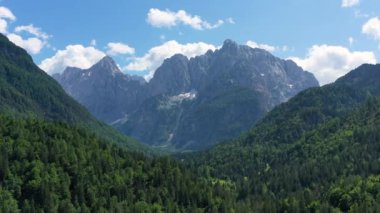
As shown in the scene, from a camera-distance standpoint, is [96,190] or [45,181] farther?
[96,190]

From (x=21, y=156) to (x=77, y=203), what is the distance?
3115 centimetres

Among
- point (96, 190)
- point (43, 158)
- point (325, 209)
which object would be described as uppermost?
point (43, 158)

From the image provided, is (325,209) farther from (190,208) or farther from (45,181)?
(45,181)

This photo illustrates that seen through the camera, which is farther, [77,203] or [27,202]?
[77,203]

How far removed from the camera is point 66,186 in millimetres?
184375

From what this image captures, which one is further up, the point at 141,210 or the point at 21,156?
the point at 21,156

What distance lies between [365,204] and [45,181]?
104 meters

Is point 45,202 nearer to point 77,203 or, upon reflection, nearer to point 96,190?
point 77,203

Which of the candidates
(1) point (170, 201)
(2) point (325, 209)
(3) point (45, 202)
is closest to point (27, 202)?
(3) point (45, 202)

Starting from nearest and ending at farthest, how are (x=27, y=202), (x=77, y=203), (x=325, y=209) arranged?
(x=27, y=202), (x=77, y=203), (x=325, y=209)

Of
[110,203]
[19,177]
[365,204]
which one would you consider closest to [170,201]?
[110,203]

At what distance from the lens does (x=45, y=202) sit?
565 feet

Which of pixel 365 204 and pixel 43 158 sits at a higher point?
pixel 43 158

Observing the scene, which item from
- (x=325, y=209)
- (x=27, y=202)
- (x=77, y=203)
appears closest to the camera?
(x=27, y=202)
